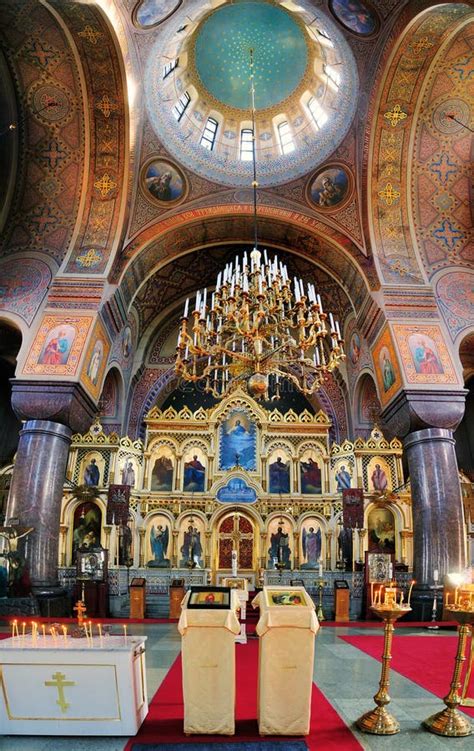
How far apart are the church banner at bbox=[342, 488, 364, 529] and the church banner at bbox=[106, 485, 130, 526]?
19.0 ft

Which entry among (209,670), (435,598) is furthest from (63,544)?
(209,670)

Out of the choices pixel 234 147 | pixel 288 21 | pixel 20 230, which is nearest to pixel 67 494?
pixel 20 230

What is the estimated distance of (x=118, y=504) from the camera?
524 inches

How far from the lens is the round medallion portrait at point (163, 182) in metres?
13.6

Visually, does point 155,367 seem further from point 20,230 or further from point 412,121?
point 412,121

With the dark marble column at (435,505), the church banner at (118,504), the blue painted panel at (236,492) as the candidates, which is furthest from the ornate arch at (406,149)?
the church banner at (118,504)

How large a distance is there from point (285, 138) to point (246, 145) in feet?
3.93

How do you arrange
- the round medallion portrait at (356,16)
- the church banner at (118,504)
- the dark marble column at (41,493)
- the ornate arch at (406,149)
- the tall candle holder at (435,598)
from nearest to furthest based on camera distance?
the tall candle holder at (435,598)
the dark marble column at (41,493)
the round medallion portrait at (356,16)
the ornate arch at (406,149)
the church banner at (118,504)

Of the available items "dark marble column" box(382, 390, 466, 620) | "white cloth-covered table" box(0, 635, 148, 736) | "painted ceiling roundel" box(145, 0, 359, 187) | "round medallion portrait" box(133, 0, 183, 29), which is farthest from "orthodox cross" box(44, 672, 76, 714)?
"painted ceiling roundel" box(145, 0, 359, 187)

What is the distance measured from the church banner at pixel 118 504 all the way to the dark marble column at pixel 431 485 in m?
7.19

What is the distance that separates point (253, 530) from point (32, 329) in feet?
27.7

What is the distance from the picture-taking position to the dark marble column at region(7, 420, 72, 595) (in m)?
10.1

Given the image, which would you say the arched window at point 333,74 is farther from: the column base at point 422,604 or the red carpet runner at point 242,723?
the red carpet runner at point 242,723

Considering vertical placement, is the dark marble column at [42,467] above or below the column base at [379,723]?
above
